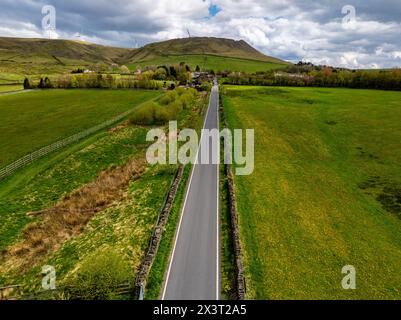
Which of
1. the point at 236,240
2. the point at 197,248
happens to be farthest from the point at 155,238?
the point at 236,240

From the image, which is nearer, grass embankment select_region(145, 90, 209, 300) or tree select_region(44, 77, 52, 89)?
grass embankment select_region(145, 90, 209, 300)

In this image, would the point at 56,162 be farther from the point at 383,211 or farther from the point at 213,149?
the point at 383,211

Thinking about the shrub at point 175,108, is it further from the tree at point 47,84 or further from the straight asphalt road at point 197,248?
the tree at point 47,84

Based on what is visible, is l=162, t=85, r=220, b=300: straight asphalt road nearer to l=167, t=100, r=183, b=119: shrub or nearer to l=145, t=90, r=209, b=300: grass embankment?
l=145, t=90, r=209, b=300: grass embankment

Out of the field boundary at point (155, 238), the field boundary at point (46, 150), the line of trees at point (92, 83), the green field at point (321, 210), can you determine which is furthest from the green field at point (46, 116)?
the green field at point (321, 210)

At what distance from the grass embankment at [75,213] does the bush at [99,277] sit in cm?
28

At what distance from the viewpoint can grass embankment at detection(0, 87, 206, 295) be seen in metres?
26.8

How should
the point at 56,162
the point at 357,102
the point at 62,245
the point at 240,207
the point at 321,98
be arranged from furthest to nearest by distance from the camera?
the point at 321,98 → the point at 357,102 → the point at 56,162 → the point at 240,207 → the point at 62,245

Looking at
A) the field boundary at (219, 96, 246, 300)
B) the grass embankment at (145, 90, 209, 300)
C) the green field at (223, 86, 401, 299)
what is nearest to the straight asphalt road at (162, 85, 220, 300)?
the grass embankment at (145, 90, 209, 300)

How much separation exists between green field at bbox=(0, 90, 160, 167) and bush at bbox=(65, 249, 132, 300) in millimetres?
34975
